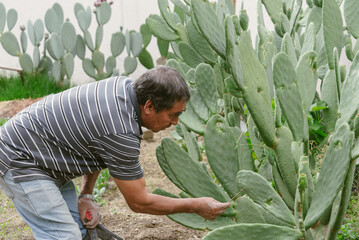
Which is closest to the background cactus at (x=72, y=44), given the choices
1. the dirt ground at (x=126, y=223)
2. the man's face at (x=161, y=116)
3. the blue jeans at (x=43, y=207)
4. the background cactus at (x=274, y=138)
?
the dirt ground at (x=126, y=223)

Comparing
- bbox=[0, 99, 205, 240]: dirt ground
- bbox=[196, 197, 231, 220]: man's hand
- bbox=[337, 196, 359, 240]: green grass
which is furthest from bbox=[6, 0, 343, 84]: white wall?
bbox=[196, 197, 231, 220]: man's hand

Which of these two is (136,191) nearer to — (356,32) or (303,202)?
(303,202)

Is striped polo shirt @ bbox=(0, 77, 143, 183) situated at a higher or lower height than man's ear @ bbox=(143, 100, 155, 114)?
lower

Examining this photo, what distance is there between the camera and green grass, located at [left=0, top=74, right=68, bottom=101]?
19.0 feet

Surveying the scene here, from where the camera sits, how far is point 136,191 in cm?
215

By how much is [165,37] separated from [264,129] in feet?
6.07

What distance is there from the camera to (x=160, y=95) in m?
2.10

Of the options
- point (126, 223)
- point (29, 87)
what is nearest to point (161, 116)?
point (126, 223)

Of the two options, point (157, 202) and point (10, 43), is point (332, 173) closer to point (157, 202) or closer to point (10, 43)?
point (157, 202)

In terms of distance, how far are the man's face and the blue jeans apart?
51 centimetres

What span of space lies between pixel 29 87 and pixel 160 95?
13.3ft

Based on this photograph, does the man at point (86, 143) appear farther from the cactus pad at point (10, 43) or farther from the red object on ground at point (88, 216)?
the cactus pad at point (10, 43)

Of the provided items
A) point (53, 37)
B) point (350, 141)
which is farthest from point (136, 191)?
point (53, 37)

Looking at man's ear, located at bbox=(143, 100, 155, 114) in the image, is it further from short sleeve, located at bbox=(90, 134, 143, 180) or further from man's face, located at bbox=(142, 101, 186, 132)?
short sleeve, located at bbox=(90, 134, 143, 180)
